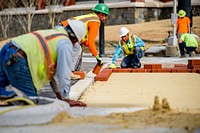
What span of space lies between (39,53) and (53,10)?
30788mm

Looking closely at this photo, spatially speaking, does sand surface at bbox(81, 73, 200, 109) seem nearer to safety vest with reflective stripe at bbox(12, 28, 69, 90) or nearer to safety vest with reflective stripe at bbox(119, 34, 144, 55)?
safety vest with reflective stripe at bbox(119, 34, 144, 55)

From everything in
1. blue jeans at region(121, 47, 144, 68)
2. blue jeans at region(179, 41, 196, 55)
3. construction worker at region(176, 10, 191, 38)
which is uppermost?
construction worker at region(176, 10, 191, 38)

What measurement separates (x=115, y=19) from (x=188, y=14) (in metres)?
11.4

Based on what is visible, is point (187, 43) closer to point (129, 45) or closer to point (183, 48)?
point (183, 48)

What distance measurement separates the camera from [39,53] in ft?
21.1

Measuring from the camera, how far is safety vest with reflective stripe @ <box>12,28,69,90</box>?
21.1 feet

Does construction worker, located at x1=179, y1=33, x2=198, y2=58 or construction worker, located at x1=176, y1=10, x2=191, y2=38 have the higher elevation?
construction worker, located at x1=176, y1=10, x2=191, y2=38

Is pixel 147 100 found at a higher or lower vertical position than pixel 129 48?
lower

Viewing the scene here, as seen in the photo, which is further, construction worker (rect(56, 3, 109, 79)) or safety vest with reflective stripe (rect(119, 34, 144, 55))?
safety vest with reflective stripe (rect(119, 34, 144, 55))

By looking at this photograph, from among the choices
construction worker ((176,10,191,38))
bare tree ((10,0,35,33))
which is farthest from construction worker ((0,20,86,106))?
bare tree ((10,0,35,33))

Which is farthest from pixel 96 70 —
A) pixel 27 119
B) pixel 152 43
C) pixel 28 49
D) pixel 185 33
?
pixel 152 43

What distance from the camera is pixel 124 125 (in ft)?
17.9

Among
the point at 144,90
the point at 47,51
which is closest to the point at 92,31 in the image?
the point at 144,90

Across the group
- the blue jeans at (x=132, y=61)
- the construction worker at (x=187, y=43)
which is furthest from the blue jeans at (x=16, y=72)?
the construction worker at (x=187, y=43)
